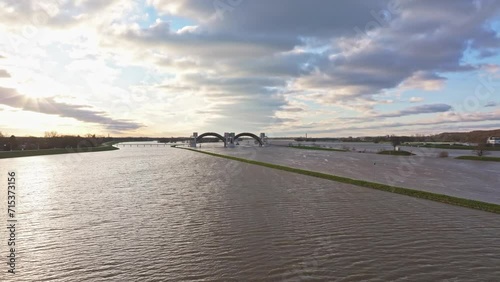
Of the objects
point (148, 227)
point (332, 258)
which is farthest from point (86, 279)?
point (332, 258)

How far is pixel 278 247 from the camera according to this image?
12.3m

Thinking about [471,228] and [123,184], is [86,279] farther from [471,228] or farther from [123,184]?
[123,184]

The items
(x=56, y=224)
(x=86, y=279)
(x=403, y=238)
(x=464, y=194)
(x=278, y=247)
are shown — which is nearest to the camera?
(x=86, y=279)

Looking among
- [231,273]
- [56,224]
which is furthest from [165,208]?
[231,273]

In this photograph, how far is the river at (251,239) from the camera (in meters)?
9.89

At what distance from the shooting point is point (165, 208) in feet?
65.6

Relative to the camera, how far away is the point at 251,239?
44.0ft

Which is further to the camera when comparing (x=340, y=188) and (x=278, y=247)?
(x=340, y=188)

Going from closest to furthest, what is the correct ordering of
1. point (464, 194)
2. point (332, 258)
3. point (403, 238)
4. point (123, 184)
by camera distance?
1. point (332, 258)
2. point (403, 238)
3. point (464, 194)
4. point (123, 184)

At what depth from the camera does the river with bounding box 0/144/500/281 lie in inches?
389

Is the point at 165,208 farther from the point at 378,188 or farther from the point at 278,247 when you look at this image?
the point at 378,188

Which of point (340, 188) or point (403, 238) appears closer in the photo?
point (403, 238)

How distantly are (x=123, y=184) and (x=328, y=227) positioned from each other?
75.9ft

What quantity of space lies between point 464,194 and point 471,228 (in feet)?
43.0
